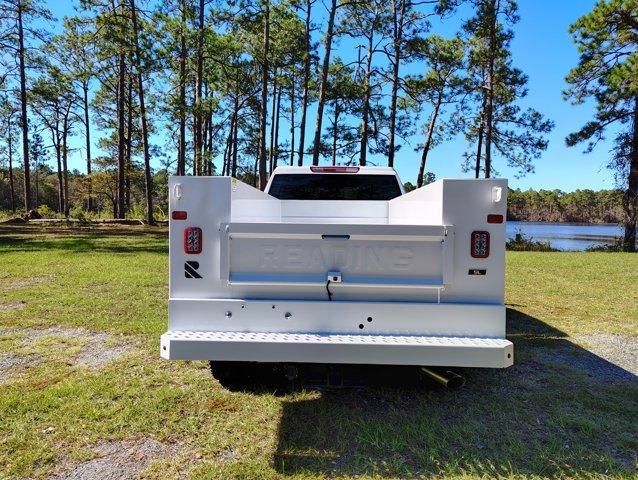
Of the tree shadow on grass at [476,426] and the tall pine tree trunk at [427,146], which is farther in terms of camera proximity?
the tall pine tree trunk at [427,146]

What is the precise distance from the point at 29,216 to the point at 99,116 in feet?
47.9

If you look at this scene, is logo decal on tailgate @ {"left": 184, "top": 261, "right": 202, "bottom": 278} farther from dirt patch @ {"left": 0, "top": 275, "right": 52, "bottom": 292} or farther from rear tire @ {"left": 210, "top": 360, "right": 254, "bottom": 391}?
dirt patch @ {"left": 0, "top": 275, "right": 52, "bottom": 292}

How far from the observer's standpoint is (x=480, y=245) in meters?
2.78

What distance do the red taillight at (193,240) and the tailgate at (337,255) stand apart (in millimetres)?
160

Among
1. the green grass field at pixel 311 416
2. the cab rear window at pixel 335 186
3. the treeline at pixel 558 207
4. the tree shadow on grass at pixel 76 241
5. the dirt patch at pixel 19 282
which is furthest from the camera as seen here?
the treeline at pixel 558 207

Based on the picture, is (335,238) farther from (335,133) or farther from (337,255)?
(335,133)

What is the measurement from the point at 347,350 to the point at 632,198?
22.5m

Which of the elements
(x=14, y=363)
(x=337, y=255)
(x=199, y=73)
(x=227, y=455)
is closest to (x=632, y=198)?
(x=199, y=73)

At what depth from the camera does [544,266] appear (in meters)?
11.6

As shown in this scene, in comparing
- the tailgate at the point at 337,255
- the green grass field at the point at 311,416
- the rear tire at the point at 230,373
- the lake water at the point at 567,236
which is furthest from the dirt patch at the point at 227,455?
the lake water at the point at 567,236

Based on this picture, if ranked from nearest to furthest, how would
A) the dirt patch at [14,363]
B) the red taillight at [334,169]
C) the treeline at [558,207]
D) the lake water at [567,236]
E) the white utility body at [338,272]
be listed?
the white utility body at [338,272] → the dirt patch at [14,363] → the red taillight at [334,169] → the lake water at [567,236] → the treeline at [558,207]

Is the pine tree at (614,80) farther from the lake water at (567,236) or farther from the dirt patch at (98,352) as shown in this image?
the dirt patch at (98,352)

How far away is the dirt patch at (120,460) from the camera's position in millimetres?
2373

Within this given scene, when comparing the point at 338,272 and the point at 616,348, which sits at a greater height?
the point at 338,272
